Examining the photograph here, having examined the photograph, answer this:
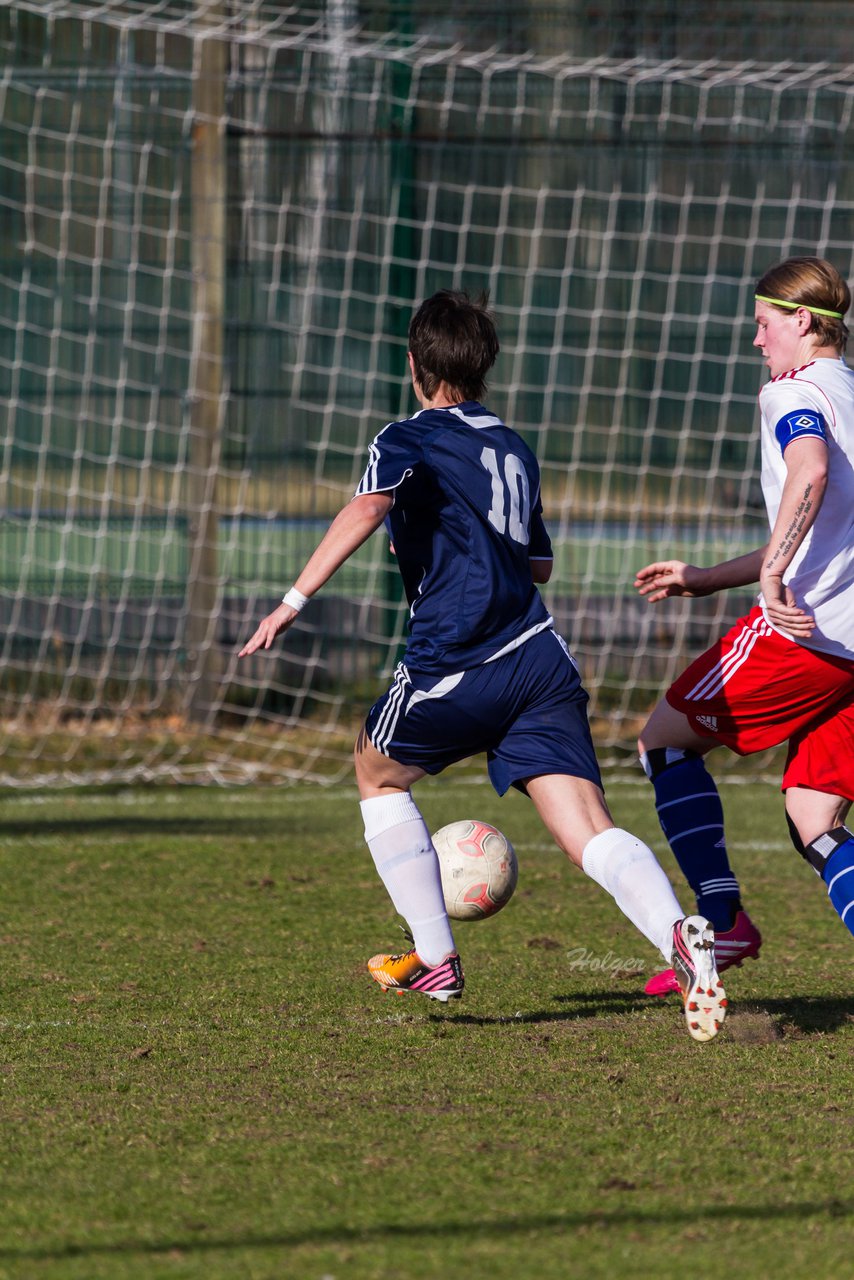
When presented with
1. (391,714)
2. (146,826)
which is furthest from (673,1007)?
(146,826)

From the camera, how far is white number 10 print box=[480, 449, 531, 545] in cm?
403

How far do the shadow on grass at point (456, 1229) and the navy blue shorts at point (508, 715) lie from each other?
53.0 inches

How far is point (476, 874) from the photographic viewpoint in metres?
4.44

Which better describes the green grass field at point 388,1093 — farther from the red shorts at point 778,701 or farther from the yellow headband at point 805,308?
the yellow headband at point 805,308

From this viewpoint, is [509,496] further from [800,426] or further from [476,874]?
[476,874]

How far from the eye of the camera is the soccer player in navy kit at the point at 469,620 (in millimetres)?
3922

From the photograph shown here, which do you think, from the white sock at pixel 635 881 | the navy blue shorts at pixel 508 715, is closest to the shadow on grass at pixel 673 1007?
the white sock at pixel 635 881

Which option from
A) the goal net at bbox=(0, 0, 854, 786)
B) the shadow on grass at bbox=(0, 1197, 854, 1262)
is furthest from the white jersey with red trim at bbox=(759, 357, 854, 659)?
the goal net at bbox=(0, 0, 854, 786)

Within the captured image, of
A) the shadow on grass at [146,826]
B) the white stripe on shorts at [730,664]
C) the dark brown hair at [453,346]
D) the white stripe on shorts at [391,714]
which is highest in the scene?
the dark brown hair at [453,346]

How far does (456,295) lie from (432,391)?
0.27 metres

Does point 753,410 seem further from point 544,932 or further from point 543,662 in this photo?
point 543,662

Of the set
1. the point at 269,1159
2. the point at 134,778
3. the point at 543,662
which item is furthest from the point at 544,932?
the point at 134,778

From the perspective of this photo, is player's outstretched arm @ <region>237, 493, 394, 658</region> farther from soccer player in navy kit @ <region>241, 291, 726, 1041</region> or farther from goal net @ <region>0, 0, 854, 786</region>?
goal net @ <region>0, 0, 854, 786</region>

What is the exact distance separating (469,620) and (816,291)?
1.16 m
